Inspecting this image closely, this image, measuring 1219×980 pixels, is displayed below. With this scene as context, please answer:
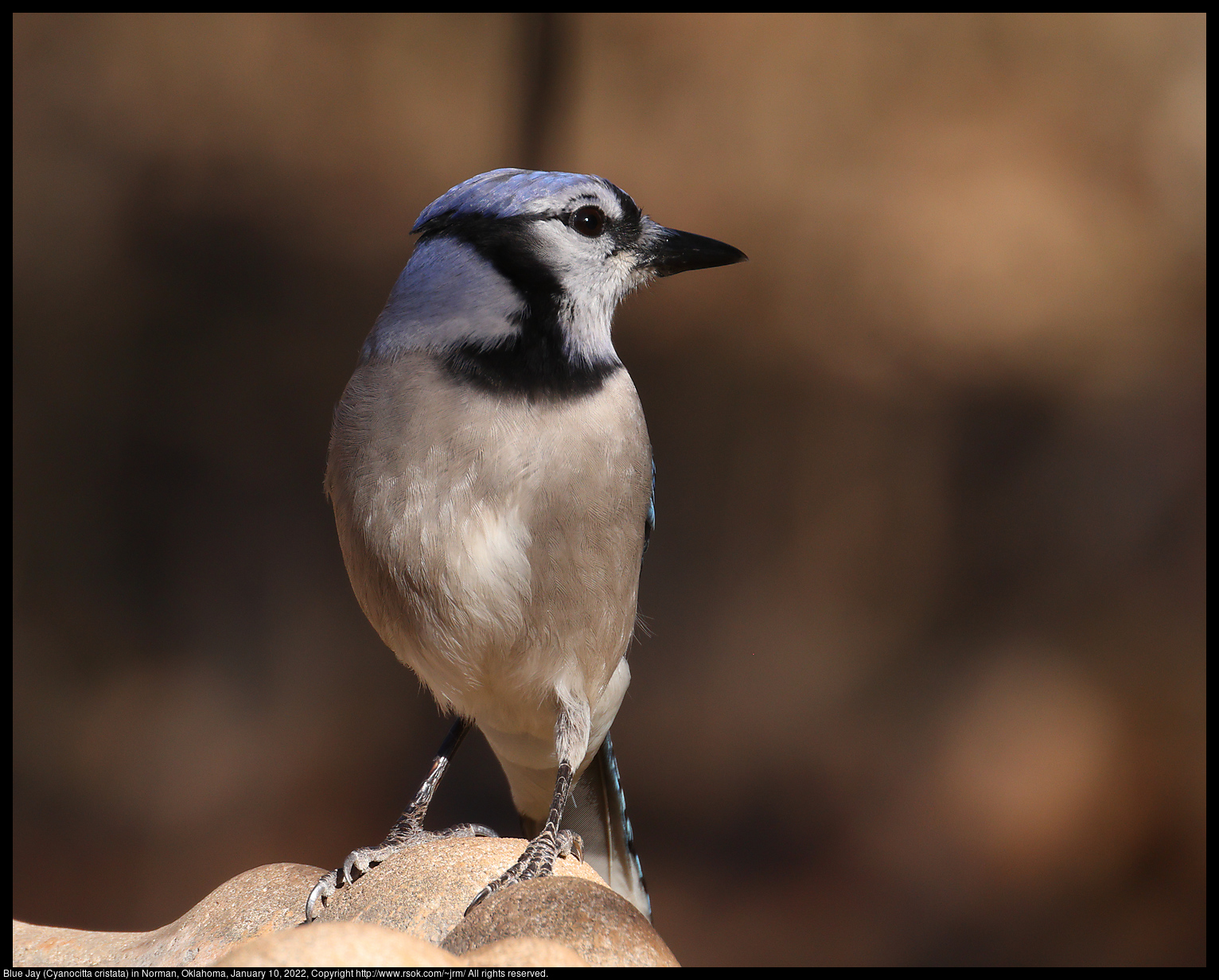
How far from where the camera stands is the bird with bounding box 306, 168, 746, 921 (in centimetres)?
139

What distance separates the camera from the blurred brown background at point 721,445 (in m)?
3.25

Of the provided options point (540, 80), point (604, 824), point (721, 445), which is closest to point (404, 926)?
point (604, 824)

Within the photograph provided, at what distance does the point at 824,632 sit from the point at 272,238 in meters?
2.53

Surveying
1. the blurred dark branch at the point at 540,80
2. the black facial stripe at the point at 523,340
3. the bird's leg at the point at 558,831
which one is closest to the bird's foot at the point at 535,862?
the bird's leg at the point at 558,831

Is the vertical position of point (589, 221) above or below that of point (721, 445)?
above

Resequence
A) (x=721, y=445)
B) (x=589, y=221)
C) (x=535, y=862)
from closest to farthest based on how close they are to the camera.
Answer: (x=535, y=862) < (x=589, y=221) < (x=721, y=445)

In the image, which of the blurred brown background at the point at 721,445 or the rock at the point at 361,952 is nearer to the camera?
the rock at the point at 361,952

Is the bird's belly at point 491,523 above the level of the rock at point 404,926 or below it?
above

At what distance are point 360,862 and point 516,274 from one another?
3.26 feet

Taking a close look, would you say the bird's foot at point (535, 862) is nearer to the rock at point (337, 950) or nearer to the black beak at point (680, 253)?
the rock at point (337, 950)

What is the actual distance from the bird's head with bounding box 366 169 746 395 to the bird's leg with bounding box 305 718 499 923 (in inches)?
30.0

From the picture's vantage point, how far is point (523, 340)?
4.81 ft

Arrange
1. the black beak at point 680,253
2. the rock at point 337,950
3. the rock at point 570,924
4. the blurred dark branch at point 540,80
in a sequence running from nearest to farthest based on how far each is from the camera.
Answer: the rock at point 337,950, the rock at point 570,924, the black beak at point 680,253, the blurred dark branch at point 540,80

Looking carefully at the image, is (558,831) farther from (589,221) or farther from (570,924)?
(589,221)
